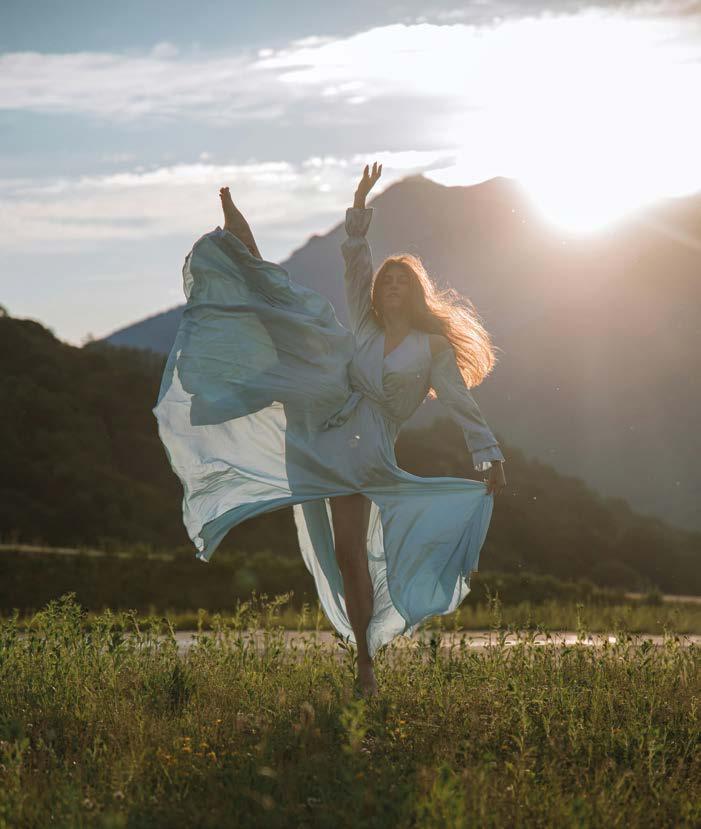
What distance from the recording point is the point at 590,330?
71875mm

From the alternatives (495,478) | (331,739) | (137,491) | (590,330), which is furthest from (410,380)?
(590,330)

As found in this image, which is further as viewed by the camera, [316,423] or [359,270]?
[359,270]

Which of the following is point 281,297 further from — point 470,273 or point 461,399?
point 470,273

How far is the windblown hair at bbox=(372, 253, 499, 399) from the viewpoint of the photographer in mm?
5844

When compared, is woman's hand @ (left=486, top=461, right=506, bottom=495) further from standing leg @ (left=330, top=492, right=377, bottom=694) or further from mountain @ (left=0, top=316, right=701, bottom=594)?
mountain @ (left=0, top=316, right=701, bottom=594)

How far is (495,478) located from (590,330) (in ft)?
225

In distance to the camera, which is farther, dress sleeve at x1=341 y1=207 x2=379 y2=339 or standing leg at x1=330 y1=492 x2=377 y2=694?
dress sleeve at x1=341 y1=207 x2=379 y2=339

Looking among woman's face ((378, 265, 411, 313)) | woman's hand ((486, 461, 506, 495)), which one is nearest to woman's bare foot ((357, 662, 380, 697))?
woman's hand ((486, 461, 506, 495))

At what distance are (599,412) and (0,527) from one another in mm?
46411

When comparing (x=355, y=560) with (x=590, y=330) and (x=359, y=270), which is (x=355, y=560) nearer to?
(x=359, y=270)

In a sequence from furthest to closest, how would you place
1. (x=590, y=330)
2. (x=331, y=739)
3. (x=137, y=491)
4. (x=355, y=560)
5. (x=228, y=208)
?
1. (x=590, y=330)
2. (x=137, y=491)
3. (x=228, y=208)
4. (x=355, y=560)
5. (x=331, y=739)

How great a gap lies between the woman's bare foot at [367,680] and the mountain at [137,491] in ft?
68.3

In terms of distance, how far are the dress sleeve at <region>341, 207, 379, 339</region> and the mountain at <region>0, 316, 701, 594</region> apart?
20.5m

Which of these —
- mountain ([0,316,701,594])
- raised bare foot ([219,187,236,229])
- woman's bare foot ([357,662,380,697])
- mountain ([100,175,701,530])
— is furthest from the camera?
mountain ([100,175,701,530])
